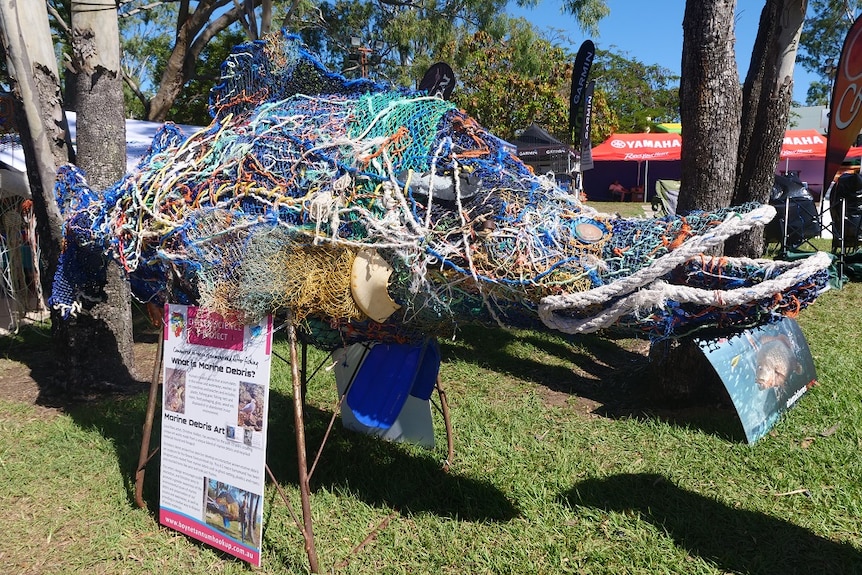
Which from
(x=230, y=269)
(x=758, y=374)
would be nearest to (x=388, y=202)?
(x=230, y=269)

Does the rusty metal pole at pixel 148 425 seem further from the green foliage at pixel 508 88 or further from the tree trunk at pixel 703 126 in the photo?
the green foliage at pixel 508 88

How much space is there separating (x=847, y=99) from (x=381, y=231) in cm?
502

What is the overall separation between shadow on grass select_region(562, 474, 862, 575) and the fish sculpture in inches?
51.8

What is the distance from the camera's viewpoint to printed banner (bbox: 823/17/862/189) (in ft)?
17.4

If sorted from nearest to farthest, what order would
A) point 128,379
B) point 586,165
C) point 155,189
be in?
point 155,189
point 128,379
point 586,165

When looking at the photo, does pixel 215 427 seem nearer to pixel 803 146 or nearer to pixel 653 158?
pixel 653 158

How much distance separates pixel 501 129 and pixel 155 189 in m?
18.3

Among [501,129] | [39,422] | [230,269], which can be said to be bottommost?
[39,422]

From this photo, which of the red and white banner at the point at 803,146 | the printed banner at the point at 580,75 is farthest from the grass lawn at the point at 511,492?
the red and white banner at the point at 803,146

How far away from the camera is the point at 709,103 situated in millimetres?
4250

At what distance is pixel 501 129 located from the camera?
20203 millimetres

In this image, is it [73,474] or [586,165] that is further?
[586,165]

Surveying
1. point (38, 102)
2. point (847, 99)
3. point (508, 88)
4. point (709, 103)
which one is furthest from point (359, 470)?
point (508, 88)

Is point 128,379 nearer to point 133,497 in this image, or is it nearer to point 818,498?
point 133,497
